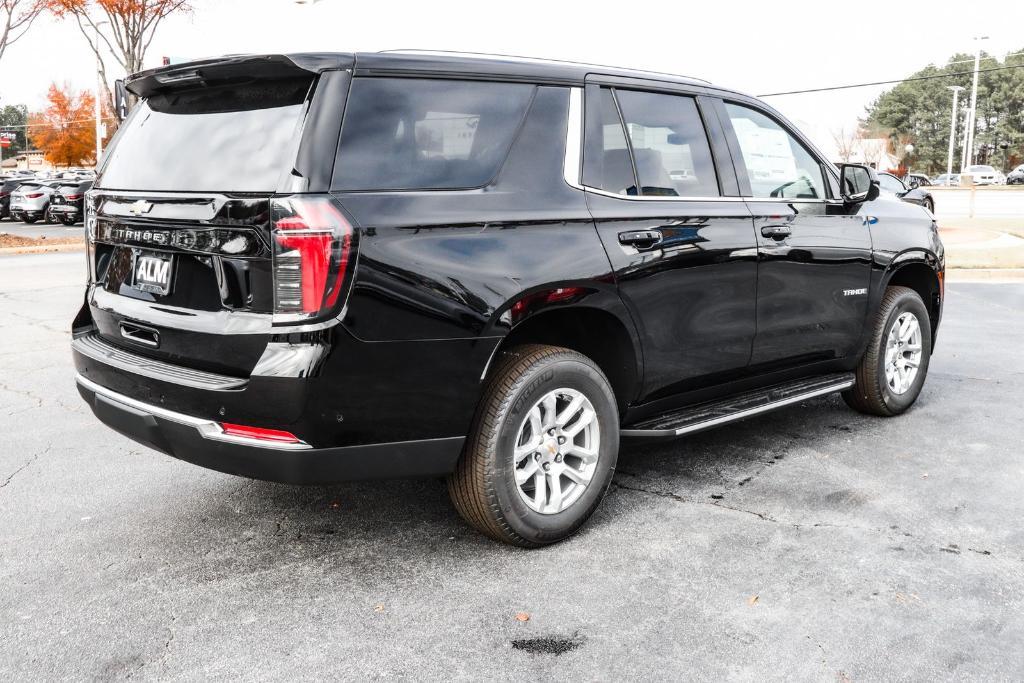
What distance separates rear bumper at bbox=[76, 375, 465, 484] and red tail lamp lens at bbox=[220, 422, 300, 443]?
1cm

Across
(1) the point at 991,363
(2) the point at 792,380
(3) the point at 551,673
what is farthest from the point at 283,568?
(1) the point at 991,363

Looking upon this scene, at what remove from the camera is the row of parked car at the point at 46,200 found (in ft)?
90.8

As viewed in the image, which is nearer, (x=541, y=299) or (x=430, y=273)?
(x=430, y=273)

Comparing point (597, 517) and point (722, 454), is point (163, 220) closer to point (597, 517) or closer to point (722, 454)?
point (597, 517)

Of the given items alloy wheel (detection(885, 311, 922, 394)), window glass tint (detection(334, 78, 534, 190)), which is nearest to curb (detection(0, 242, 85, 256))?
alloy wheel (detection(885, 311, 922, 394))

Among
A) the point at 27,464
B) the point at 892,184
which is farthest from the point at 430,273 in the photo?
the point at 892,184

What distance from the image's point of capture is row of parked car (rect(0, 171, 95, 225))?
27.7 m

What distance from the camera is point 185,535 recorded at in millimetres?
3992

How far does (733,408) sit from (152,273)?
105 inches

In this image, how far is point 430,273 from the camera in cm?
333

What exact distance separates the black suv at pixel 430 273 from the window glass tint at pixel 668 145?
0.01m

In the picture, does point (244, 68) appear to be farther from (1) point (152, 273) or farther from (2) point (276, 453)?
(2) point (276, 453)

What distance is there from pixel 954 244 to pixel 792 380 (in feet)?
50.2

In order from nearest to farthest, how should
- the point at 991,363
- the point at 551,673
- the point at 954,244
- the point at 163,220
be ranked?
1. the point at 551,673
2. the point at 163,220
3. the point at 991,363
4. the point at 954,244
